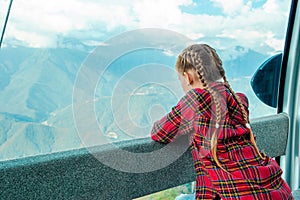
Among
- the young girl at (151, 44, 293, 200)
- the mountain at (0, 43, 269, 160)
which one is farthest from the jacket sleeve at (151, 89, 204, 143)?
the mountain at (0, 43, 269, 160)

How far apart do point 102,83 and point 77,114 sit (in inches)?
5.9

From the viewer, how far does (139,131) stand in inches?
58.1

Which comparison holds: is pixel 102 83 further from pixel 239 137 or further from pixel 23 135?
pixel 239 137

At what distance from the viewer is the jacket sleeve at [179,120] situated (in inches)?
49.0

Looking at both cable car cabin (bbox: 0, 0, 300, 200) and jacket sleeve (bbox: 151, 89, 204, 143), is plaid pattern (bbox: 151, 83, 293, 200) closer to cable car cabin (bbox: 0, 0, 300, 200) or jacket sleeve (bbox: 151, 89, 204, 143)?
jacket sleeve (bbox: 151, 89, 204, 143)

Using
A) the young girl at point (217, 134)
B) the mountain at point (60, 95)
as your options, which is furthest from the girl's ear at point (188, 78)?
the mountain at point (60, 95)

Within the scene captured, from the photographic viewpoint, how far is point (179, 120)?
129 centimetres

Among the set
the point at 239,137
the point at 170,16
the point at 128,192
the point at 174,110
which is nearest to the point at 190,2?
the point at 170,16

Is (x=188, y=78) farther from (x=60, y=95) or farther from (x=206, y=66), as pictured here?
(x=60, y=95)

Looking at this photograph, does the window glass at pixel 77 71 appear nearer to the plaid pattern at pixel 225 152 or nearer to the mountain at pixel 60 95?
the mountain at pixel 60 95

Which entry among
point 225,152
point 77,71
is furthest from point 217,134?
point 77,71

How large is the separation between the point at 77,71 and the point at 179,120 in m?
0.43

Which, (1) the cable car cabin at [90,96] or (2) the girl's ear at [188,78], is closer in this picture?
(1) the cable car cabin at [90,96]

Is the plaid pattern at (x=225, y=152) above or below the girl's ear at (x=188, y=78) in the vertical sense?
below
